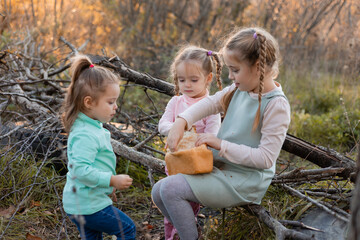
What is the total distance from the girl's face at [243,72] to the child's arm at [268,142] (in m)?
0.17

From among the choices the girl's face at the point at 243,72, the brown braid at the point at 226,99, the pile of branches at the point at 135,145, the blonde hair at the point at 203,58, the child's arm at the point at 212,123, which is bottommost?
the pile of branches at the point at 135,145

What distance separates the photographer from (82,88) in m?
2.22

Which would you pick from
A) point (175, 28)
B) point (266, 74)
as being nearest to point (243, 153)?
point (266, 74)

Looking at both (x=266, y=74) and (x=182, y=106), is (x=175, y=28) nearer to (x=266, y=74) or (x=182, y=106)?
(x=182, y=106)

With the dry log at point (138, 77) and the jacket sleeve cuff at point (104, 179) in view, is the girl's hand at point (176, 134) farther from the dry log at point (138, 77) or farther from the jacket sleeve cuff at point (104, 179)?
the dry log at point (138, 77)

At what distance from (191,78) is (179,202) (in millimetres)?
935

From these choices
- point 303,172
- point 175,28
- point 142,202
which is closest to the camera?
point 303,172

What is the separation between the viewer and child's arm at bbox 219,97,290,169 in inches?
85.4

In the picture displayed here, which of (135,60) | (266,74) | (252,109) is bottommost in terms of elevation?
(135,60)

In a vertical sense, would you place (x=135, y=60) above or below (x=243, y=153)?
below

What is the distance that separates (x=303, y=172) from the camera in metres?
2.62

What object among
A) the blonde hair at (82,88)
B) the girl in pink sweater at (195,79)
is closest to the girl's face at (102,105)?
the blonde hair at (82,88)

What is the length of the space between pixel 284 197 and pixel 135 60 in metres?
6.44

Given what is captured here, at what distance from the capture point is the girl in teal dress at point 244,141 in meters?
2.18
